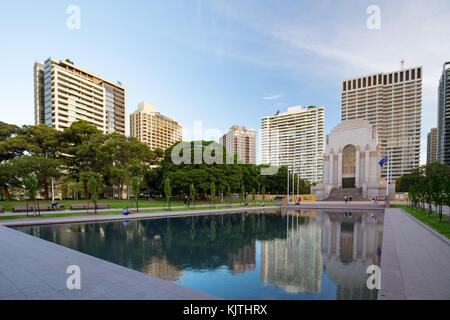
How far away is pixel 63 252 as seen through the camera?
→ 8547mm

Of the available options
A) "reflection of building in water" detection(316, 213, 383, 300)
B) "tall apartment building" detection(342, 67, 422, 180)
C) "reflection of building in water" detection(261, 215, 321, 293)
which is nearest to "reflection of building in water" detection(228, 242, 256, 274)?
"reflection of building in water" detection(261, 215, 321, 293)

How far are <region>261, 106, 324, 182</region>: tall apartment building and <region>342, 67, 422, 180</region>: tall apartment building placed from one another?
21.0m

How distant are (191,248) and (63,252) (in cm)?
499

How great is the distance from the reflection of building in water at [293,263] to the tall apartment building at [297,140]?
4283 inches

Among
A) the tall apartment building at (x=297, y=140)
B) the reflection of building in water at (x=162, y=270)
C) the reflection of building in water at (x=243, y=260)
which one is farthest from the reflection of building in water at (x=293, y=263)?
the tall apartment building at (x=297, y=140)

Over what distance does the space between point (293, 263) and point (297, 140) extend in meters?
124

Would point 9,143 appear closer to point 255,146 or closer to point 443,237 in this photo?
point 443,237

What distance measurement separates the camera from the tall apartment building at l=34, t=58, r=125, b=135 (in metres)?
74.4

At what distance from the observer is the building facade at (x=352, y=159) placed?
162 ft

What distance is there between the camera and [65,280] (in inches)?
229

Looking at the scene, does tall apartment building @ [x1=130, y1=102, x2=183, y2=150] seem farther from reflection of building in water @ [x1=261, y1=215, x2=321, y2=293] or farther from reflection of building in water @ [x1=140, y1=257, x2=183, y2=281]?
reflection of building in water @ [x1=140, y1=257, x2=183, y2=281]

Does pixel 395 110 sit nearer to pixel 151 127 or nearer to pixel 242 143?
pixel 242 143

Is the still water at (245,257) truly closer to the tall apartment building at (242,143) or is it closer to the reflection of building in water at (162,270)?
the reflection of building in water at (162,270)
